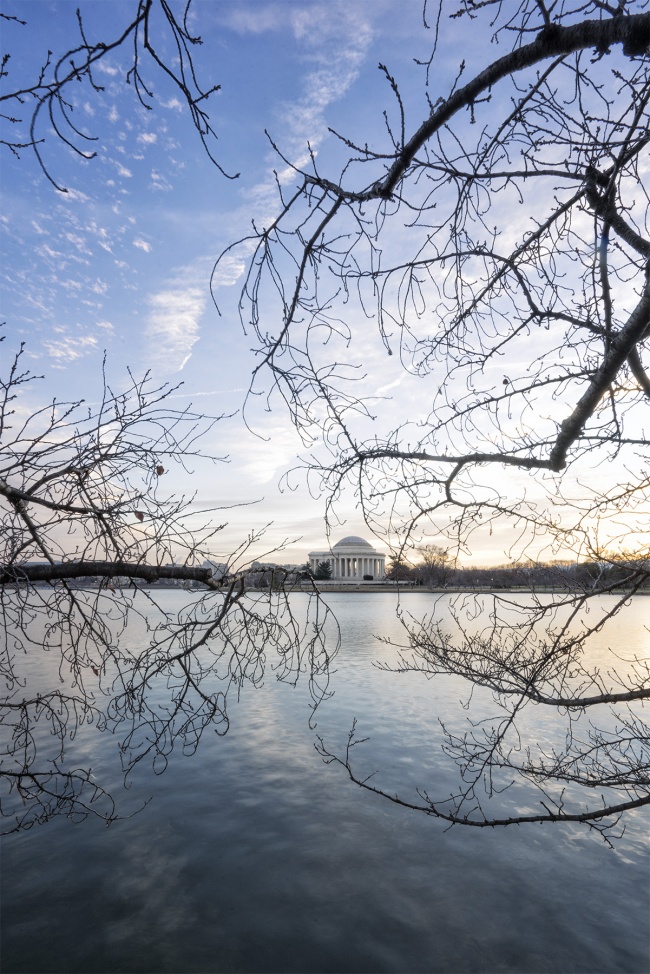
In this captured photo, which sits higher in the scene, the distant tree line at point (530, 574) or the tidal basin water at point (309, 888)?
the distant tree line at point (530, 574)

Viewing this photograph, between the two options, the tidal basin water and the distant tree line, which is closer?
the distant tree line

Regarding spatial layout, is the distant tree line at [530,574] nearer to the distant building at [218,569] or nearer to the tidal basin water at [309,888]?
the distant building at [218,569]

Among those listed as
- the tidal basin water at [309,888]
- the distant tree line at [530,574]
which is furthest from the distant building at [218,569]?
the tidal basin water at [309,888]

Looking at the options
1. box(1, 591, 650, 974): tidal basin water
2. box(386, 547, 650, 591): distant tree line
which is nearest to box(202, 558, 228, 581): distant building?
box(386, 547, 650, 591): distant tree line

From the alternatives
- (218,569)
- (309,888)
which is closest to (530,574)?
(218,569)

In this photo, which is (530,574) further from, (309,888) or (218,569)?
(309,888)

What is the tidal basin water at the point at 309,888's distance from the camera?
19.5 ft

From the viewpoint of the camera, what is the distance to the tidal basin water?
593 centimetres

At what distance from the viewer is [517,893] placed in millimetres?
7102

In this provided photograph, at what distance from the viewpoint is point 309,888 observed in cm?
Result: 712

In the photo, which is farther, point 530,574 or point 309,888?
point 309,888

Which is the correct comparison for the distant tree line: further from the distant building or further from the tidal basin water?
the tidal basin water

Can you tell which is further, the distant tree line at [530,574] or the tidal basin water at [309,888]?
the tidal basin water at [309,888]

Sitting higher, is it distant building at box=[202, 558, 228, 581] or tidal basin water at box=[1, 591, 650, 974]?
distant building at box=[202, 558, 228, 581]
